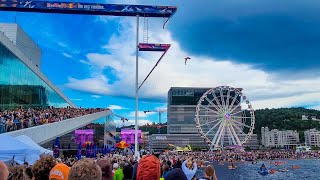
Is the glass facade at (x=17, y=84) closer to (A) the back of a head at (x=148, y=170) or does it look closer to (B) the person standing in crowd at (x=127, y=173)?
(B) the person standing in crowd at (x=127, y=173)

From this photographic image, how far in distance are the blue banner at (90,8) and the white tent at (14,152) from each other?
94.1 ft

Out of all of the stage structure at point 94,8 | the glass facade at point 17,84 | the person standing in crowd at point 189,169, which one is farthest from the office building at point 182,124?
the person standing in crowd at point 189,169

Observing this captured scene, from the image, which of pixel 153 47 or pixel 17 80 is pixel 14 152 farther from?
pixel 153 47

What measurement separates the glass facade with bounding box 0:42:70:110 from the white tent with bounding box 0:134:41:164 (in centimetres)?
1860

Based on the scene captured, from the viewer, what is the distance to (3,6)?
135 ft

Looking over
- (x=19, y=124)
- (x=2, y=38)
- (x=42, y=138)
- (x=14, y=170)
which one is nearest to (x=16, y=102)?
(x=2, y=38)

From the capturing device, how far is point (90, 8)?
41.3 m

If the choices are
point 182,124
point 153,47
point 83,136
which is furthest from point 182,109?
point 153,47

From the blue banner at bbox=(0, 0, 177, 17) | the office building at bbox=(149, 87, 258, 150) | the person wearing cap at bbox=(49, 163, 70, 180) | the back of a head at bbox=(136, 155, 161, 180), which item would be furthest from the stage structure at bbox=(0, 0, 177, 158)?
the office building at bbox=(149, 87, 258, 150)

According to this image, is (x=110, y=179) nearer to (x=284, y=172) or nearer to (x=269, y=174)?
(x=269, y=174)

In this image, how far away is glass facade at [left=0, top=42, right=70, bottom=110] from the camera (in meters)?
31.8

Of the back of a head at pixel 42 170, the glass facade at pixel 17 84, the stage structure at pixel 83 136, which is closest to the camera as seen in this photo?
the back of a head at pixel 42 170

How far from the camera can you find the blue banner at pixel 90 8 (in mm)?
40781

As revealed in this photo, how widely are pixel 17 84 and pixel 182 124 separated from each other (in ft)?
393
